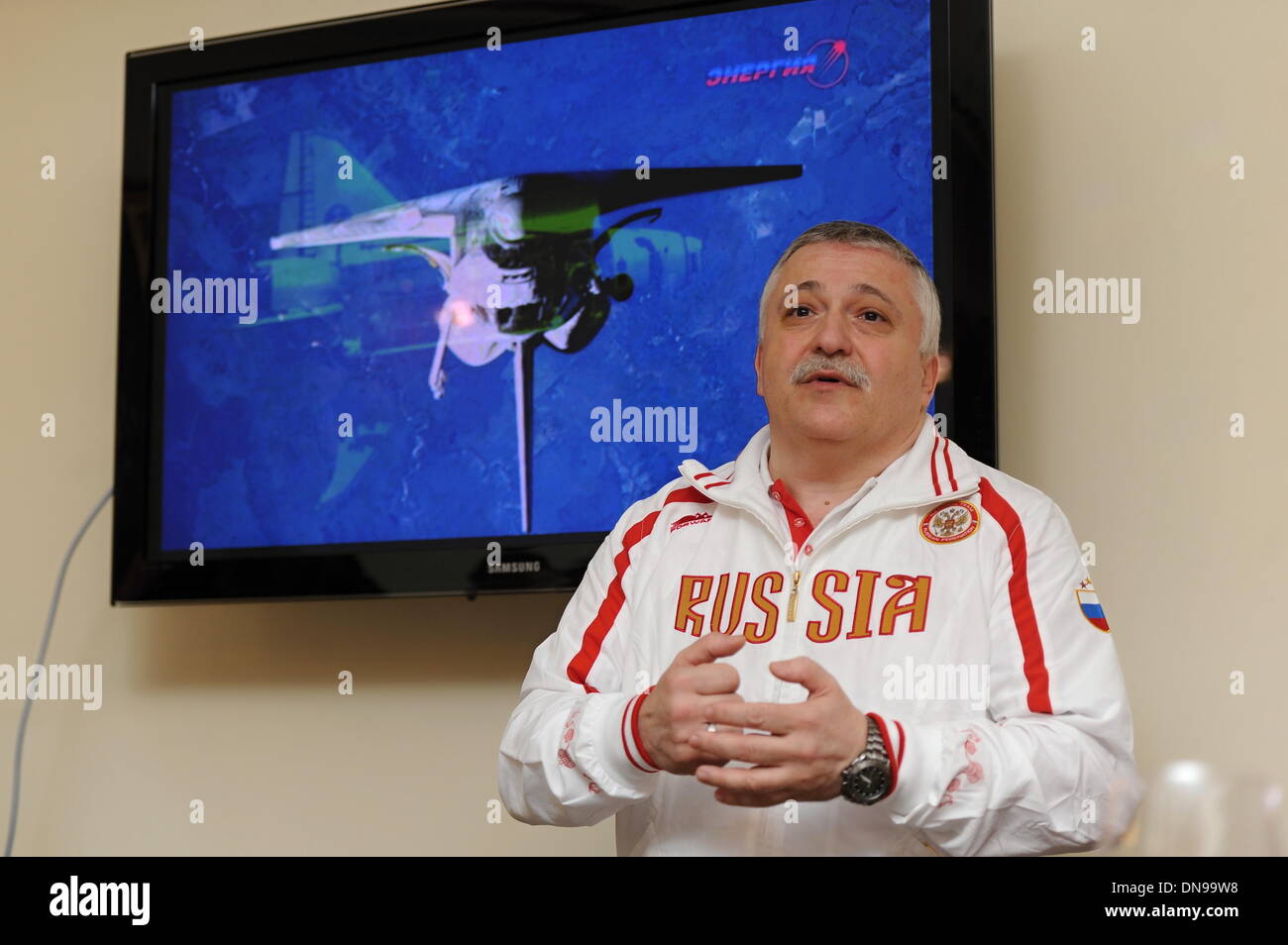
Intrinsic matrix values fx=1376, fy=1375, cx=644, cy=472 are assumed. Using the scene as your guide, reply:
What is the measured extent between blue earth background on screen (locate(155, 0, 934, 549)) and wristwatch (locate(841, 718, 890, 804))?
0.86 m

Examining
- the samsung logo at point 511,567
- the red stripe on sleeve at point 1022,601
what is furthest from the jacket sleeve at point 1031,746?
the samsung logo at point 511,567

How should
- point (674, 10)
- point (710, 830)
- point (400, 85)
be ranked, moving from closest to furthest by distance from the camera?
1. point (710, 830)
2. point (674, 10)
3. point (400, 85)

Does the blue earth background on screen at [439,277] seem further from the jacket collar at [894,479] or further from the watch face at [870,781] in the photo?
the watch face at [870,781]

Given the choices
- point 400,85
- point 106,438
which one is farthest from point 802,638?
point 106,438

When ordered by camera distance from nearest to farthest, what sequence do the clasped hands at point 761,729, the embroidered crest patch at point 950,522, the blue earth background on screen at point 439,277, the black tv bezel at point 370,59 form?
the clasped hands at point 761,729
the embroidered crest patch at point 950,522
the black tv bezel at point 370,59
the blue earth background on screen at point 439,277

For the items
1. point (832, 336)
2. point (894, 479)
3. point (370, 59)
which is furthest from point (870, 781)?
point (370, 59)

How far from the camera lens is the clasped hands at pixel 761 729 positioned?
1139 mm

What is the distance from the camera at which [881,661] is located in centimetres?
137

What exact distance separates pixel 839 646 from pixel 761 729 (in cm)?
27

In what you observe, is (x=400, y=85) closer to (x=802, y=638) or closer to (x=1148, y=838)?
(x=802, y=638)

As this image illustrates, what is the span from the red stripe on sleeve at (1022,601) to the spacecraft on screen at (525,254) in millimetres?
763

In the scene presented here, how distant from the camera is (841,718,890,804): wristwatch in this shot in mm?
1159

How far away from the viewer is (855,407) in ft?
4.93
